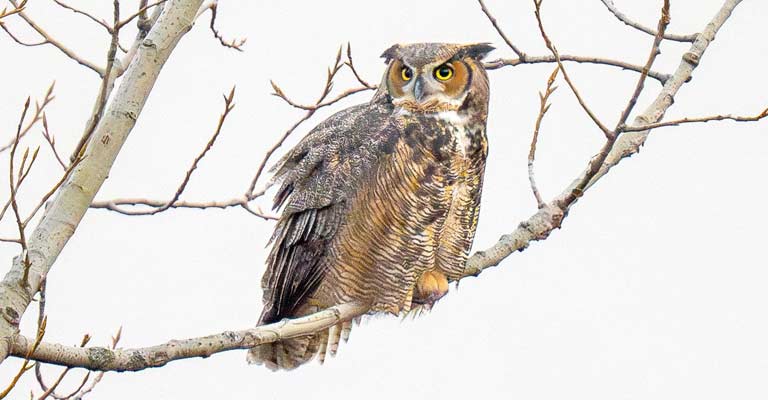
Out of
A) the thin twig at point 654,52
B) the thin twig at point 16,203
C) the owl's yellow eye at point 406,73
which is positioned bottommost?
the thin twig at point 16,203

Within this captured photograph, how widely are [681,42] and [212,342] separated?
93.1 inches

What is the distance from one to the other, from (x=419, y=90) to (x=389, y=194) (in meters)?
0.45

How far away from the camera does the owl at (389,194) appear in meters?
3.86

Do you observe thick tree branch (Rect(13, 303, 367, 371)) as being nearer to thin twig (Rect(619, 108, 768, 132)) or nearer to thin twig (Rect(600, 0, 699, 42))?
thin twig (Rect(619, 108, 768, 132))

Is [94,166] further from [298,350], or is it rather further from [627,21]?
[627,21]

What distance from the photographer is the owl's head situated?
13.1ft

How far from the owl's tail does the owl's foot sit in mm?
338

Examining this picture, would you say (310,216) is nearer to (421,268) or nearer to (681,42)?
(421,268)

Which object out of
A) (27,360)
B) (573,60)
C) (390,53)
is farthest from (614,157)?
(27,360)

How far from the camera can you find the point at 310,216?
13.1ft

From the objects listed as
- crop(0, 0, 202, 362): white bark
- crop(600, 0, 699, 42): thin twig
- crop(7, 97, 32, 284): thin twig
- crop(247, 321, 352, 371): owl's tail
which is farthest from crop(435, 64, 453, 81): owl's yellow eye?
crop(7, 97, 32, 284): thin twig

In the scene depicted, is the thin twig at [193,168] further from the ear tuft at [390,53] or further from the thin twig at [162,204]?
the ear tuft at [390,53]

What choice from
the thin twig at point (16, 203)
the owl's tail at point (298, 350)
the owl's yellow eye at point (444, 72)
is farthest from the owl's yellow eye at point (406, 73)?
the thin twig at point (16, 203)

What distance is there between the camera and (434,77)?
404 centimetres
